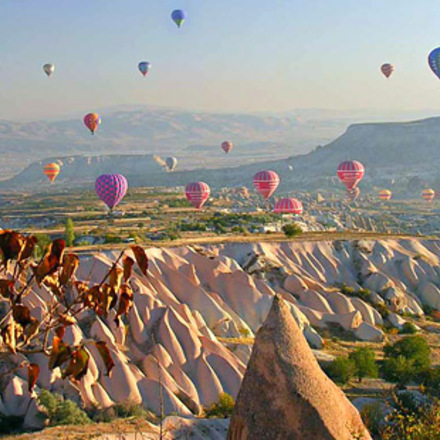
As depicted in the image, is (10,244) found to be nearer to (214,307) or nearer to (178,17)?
(214,307)

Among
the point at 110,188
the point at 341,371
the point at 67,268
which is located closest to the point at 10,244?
the point at 67,268

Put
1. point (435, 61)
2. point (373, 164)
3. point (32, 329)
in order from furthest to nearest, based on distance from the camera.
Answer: point (373, 164) → point (435, 61) → point (32, 329)

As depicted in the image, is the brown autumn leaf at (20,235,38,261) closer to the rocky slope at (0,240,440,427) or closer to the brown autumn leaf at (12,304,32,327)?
the brown autumn leaf at (12,304,32,327)

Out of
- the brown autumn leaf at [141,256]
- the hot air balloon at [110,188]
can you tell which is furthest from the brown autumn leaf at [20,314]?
the hot air balloon at [110,188]

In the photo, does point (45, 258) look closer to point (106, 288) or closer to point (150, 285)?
point (106, 288)

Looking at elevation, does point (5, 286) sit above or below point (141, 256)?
below

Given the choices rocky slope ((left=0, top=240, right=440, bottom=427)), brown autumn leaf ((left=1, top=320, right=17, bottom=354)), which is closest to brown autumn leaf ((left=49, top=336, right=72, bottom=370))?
brown autumn leaf ((left=1, top=320, right=17, bottom=354))

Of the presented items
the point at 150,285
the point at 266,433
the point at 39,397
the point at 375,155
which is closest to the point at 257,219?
the point at 150,285

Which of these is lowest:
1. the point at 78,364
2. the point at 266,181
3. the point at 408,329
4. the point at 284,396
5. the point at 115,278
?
the point at 408,329
